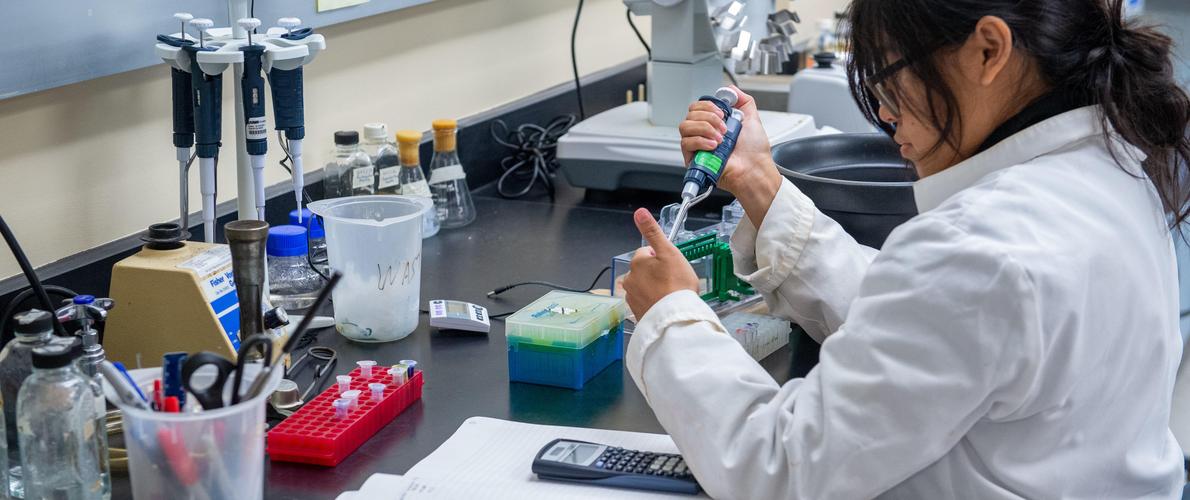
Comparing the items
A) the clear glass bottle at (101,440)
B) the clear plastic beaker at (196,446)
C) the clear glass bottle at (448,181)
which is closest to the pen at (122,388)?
the clear plastic beaker at (196,446)

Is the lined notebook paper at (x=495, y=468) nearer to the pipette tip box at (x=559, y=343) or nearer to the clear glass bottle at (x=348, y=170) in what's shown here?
the pipette tip box at (x=559, y=343)

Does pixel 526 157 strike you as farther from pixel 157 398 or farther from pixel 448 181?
pixel 157 398

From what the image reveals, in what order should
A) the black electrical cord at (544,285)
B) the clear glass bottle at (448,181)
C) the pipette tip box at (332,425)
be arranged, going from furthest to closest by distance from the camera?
the clear glass bottle at (448,181) → the black electrical cord at (544,285) → the pipette tip box at (332,425)

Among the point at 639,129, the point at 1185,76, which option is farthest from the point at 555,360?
the point at 1185,76

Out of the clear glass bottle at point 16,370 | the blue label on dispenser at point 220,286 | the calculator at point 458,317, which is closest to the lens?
the clear glass bottle at point 16,370

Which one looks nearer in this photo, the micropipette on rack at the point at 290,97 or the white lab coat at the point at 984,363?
the white lab coat at the point at 984,363

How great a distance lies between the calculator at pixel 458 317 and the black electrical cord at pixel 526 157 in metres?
0.69

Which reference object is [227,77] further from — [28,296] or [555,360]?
[555,360]

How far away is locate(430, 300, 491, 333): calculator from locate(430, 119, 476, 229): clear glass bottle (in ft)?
1.60

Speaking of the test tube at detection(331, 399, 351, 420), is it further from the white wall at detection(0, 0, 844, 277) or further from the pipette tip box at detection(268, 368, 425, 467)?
the white wall at detection(0, 0, 844, 277)

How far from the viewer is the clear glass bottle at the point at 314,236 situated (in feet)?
5.52

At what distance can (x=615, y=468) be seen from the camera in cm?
109

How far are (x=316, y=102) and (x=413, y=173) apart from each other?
186 millimetres

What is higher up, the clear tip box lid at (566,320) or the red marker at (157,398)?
the red marker at (157,398)
